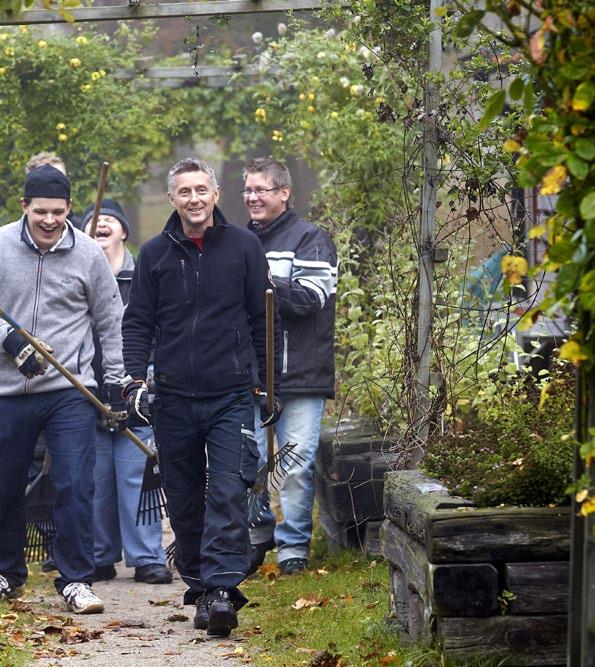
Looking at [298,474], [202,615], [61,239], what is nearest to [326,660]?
[202,615]

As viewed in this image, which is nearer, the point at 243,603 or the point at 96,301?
the point at 243,603

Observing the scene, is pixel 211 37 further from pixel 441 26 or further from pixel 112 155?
pixel 112 155

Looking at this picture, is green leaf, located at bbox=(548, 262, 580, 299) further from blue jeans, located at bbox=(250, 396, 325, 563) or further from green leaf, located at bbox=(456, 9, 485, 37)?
blue jeans, located at bbox=(250, 396, 325, 563)

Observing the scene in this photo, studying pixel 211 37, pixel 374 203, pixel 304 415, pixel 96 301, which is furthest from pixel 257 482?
pixel 374 203

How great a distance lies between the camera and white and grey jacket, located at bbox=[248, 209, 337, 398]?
26.4 ft

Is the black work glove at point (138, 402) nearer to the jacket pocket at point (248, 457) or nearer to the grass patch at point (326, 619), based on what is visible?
the jacket pocket at point (248, 457)

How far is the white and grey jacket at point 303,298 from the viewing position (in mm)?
8047

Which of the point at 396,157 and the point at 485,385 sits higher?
the point at 396,157

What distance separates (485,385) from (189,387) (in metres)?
1.82

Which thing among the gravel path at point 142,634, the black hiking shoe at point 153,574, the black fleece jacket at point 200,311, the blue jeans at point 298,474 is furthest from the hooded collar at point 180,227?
the black hiking shoe at point 153,574

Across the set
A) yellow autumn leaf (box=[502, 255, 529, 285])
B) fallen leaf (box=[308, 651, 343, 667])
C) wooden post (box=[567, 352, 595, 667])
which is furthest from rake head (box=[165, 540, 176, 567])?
yellow autumn leaf (box=[502, 255, 529, 285])

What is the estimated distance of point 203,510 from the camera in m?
6.91

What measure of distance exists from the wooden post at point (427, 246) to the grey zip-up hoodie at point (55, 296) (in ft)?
5.42

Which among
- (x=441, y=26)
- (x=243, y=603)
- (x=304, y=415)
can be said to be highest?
(x=441, y=26)
